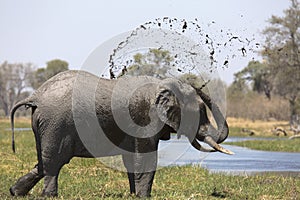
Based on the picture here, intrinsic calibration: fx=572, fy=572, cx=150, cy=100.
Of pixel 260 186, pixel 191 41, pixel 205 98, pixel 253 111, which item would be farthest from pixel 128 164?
pixel 253 111

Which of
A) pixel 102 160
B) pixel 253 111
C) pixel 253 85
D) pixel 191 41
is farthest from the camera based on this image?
pixel 253 85

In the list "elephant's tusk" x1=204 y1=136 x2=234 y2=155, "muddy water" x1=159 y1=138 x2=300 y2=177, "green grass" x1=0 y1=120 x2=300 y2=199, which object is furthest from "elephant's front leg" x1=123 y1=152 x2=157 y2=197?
"muddy water" x1=159 y1=138 x2=300 y2=177

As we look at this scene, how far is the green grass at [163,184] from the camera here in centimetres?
894

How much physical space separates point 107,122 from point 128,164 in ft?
2.73

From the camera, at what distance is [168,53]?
11.0 metres

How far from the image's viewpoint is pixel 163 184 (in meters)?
10.7

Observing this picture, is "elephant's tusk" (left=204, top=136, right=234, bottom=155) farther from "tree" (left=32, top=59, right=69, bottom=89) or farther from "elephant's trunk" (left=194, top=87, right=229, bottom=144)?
"tree" (left=32, top=59, right=69, bottom=89)

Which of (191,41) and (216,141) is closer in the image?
(216,141)

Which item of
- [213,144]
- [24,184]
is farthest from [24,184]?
[213,144]

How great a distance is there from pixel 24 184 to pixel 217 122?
3056mm

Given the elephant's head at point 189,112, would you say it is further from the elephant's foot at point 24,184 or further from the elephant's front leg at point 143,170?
the elephant's foot at point 24,184

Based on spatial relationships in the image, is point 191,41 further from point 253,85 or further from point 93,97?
point 253,85

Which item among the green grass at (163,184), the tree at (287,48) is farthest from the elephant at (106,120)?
the tree at (287,48)

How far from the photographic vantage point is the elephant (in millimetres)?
8008
